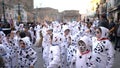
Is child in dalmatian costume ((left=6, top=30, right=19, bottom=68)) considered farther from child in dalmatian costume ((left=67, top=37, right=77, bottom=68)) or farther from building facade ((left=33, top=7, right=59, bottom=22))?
building facade ((left=33, top=7, right=59, bottom=22))

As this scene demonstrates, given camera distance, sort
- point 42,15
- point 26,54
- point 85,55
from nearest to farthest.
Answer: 1. point 85,55
2. point 26,54
3. point 42,15

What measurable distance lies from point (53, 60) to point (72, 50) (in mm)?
2528

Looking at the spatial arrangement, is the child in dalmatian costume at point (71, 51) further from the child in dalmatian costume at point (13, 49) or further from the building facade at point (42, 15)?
the building facade at point (42, 15)

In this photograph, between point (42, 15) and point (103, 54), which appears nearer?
point (103, 54)

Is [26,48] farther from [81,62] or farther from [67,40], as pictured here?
[67,40]

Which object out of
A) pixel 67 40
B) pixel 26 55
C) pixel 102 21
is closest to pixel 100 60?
pixel 26 55

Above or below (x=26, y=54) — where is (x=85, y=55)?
above

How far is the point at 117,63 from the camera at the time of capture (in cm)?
1414

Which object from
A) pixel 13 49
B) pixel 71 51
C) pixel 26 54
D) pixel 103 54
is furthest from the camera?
pixel 71 51

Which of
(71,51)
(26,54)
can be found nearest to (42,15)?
(71,51)

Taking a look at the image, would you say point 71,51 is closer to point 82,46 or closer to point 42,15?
point 82,46

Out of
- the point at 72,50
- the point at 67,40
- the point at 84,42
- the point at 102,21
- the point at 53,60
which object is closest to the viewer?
the point at 84,42

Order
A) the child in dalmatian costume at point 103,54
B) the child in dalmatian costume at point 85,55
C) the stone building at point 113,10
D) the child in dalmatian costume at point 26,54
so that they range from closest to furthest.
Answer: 1. the child in dalmatian costume at point 85,55
2. the child in dalmatian costume at point 103,54
3. the child in dalmatian costume at point 26,54
4. the stone building at point 113,10

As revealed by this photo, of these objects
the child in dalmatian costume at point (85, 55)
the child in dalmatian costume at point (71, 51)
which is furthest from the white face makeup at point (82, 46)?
the child in dalmatian costume at point (71, 51)
